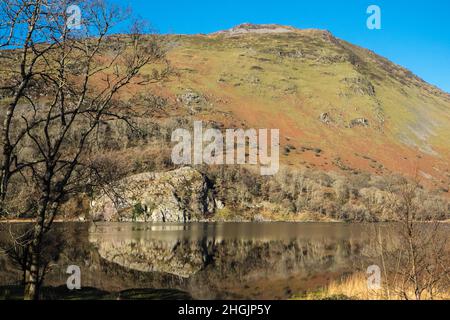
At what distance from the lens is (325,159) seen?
13762 cm

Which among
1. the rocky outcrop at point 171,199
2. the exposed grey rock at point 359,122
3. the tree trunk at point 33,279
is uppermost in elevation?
the exposed grey rock at point 359,122

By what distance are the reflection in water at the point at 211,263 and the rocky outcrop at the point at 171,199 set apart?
35750 mm

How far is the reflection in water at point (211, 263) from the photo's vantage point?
25953mm

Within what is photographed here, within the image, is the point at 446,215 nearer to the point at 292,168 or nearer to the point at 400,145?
the point at 292,168

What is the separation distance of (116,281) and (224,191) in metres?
77.7

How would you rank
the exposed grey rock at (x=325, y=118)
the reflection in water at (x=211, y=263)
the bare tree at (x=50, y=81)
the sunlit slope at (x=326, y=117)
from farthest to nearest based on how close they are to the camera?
the exposed grey rock at (x=325, y=118) < the sunlit slope at (x=326, y=117) < the reflection in water at (x=211, y=263) < the bare tree at (x=50, y=81)

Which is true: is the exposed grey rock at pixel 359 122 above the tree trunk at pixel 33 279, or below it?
above

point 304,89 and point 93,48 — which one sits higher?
point 304,89

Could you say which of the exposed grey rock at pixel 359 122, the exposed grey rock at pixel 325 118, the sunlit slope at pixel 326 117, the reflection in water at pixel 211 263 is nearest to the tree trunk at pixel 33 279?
the reflection in water at pixel 211 263

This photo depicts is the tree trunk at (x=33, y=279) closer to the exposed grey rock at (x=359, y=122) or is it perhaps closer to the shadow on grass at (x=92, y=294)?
the shadow on grass at (x=92, y=294)

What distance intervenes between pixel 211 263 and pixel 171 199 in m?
57.5

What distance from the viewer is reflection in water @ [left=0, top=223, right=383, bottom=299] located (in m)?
26.0

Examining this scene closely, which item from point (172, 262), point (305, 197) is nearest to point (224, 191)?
point (305, 197)

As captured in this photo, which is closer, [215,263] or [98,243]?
[215,263]
